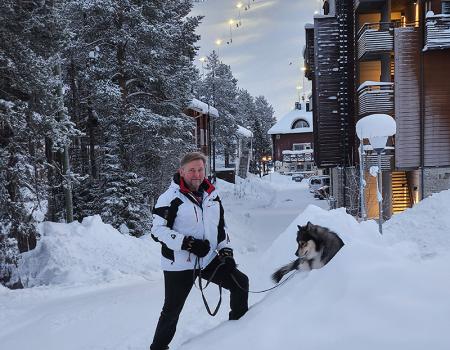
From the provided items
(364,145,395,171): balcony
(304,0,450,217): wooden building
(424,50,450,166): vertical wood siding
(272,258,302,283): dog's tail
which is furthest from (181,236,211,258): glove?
(424,50,450,166): vertical wood siding

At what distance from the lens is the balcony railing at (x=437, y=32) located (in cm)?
1541

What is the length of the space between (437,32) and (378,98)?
9.90ft

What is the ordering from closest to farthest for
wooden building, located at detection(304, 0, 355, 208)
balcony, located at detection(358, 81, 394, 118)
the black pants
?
the black pants, balcony, located at detection(358, 81, 394, 118), wooden building, located at detection(304, 0, 355, 208)

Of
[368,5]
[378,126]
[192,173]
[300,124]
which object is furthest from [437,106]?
[300,124]

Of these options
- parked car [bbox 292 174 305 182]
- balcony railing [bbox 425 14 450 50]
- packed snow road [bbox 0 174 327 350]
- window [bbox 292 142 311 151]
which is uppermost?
balcony railing [bbox 425 14 450 50]

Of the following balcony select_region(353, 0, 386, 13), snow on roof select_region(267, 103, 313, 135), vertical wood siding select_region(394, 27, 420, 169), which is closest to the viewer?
vertical wood siding select_region(394, 27, 420, 169)

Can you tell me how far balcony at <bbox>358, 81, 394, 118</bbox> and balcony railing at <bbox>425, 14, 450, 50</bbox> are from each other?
206 centimetres

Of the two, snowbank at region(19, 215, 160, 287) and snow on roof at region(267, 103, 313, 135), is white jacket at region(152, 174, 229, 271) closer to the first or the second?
snowbank at region(19, 215, 160, 287)

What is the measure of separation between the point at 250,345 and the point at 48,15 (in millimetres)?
8254

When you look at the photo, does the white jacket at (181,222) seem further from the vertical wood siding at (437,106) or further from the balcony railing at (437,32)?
the vertical wood siding at (437,106)

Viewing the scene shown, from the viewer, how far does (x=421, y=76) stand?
54.2ft

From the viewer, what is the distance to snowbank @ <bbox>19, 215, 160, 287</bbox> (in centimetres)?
938

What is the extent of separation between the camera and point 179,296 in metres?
3.99

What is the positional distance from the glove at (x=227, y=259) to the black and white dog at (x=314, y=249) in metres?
1.55
